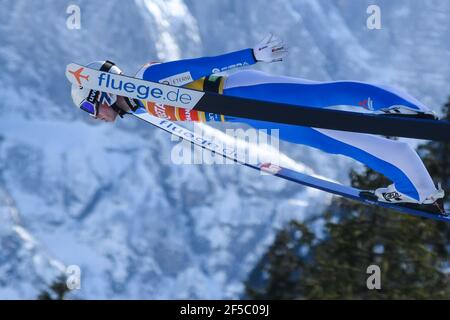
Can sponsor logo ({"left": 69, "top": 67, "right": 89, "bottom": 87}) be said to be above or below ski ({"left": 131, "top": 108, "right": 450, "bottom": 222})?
above

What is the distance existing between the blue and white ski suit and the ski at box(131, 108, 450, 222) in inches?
11.6

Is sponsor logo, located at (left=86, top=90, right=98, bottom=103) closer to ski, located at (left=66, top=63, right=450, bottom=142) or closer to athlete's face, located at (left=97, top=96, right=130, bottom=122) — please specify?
athlete's face, located at (left=97, top=96, right=130, bottom=122)

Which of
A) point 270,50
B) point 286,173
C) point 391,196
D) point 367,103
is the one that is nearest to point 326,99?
point 367,103

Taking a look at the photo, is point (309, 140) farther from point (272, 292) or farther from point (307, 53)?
point (307, 53)

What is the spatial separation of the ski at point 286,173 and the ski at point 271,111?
3.82ft

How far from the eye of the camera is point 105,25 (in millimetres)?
196625

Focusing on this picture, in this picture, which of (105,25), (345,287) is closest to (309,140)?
(345,287)

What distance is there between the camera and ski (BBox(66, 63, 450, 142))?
20.8 feet

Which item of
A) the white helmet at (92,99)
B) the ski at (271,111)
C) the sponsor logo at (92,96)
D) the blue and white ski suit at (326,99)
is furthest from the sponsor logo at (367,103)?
the sponsor logo at (92,96)

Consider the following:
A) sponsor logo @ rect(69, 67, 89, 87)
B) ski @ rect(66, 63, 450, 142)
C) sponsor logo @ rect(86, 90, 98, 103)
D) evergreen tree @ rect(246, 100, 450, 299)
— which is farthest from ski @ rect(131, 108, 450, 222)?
evergreen tree @ rect(246, 100, 450, 299)

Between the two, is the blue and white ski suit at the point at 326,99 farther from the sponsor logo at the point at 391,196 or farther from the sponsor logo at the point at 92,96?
the sponsor logo at the point at 92,96

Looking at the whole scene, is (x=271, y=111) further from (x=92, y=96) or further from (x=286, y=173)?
(x=92, y=96)

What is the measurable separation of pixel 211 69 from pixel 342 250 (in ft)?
28.2

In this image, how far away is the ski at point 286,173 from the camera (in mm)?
8148
